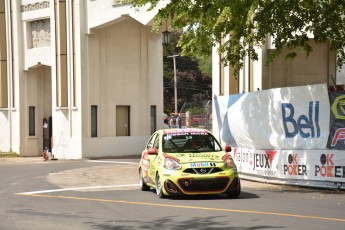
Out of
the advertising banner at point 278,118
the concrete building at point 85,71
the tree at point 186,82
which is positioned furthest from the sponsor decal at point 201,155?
the tree at point 186,82

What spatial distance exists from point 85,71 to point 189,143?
1707cm

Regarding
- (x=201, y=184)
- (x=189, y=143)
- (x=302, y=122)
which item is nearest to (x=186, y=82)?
(x=302, y=122)

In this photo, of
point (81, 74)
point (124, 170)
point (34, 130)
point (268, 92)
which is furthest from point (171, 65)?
point (268, 92)

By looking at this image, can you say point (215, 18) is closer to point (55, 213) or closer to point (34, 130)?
point (55, 213)

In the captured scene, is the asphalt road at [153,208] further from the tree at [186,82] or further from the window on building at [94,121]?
the tree at [186,82]

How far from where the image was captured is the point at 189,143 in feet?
49.5

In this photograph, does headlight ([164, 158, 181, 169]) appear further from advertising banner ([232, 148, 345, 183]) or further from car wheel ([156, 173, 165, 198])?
advertising banner ([232, 148, 345, 183])

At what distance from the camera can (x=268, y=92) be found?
698 inches

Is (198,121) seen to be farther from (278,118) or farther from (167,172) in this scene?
(167,172)

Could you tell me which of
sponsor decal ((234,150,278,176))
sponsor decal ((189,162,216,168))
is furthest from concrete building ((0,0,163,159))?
sponsor decal ((189,162,216,168))

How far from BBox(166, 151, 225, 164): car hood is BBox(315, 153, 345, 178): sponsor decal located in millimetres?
2683

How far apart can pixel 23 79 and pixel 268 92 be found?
21155mm

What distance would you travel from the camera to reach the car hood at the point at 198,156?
14055mm

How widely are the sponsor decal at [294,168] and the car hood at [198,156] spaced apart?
2.70m
